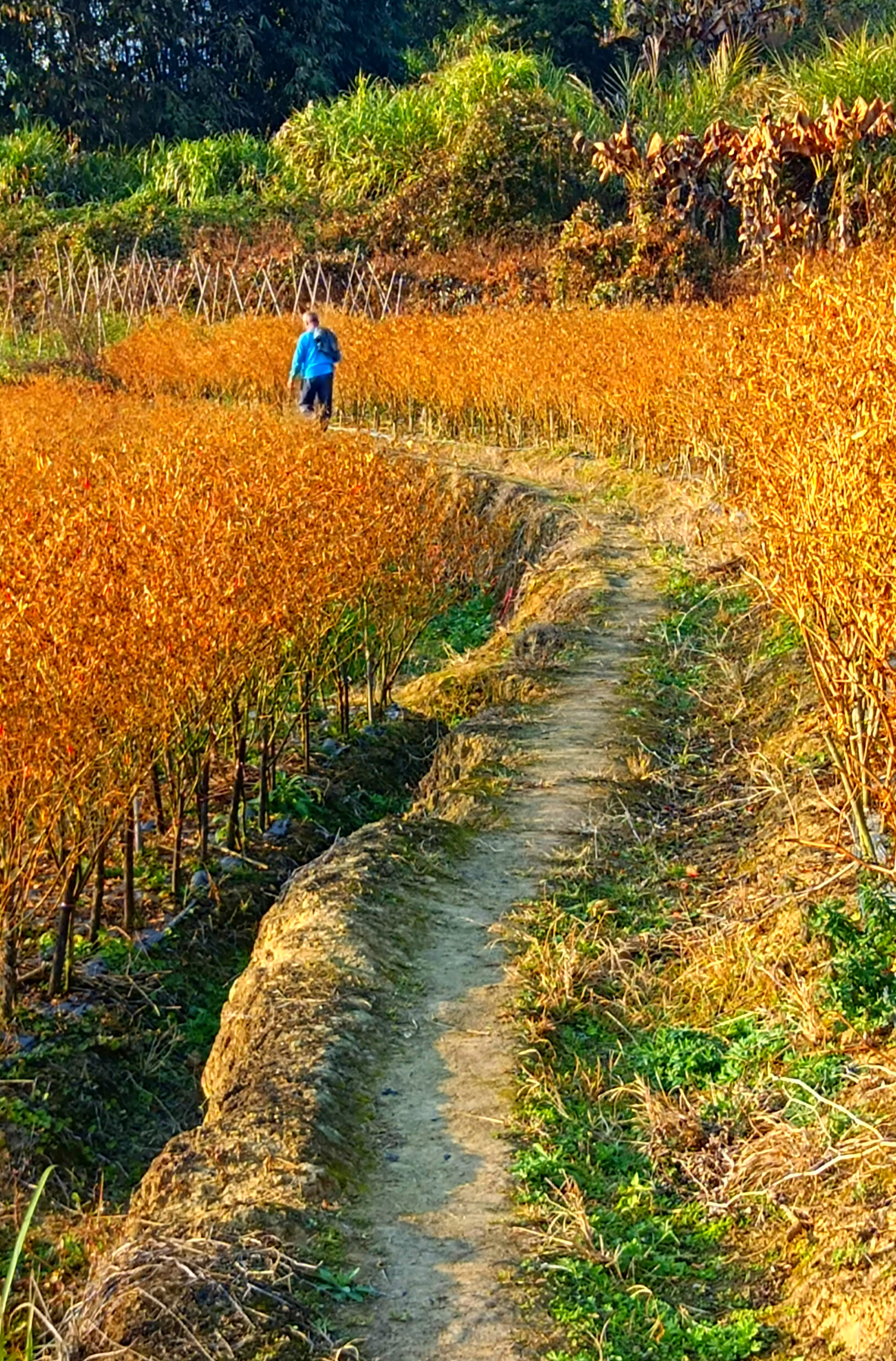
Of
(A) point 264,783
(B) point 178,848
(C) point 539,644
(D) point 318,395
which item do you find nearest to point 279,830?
(A) point 264,783

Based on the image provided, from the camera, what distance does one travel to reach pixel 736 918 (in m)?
4.89

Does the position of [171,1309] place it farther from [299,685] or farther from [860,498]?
[299,685]

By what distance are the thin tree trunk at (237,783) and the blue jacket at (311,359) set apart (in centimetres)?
732

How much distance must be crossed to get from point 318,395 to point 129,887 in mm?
8486

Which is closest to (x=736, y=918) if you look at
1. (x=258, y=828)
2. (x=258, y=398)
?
(x=258, y=828)

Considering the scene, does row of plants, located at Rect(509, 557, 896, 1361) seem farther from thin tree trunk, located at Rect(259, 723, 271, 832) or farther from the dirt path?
thin tree trunk, located at Rect(259, 723, 271, 832)

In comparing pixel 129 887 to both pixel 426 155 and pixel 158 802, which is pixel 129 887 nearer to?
pixel 158 802

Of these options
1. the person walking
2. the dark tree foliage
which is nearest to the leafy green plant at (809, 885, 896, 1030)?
the person walking

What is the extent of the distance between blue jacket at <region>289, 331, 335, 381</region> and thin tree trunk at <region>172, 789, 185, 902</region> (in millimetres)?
7696

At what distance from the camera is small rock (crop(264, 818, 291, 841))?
7.06 m

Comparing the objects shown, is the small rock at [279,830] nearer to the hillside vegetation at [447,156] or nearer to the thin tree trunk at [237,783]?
the thin tree trunk at [237,783]

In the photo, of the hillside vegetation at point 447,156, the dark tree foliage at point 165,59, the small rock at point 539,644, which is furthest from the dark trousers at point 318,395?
the dark tree foliage at point 165,59

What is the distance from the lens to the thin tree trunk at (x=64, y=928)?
213 inches

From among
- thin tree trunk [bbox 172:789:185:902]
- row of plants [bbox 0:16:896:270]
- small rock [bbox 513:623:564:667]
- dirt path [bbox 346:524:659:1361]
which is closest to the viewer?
dirt path [bbox 346:524:659:1361]
